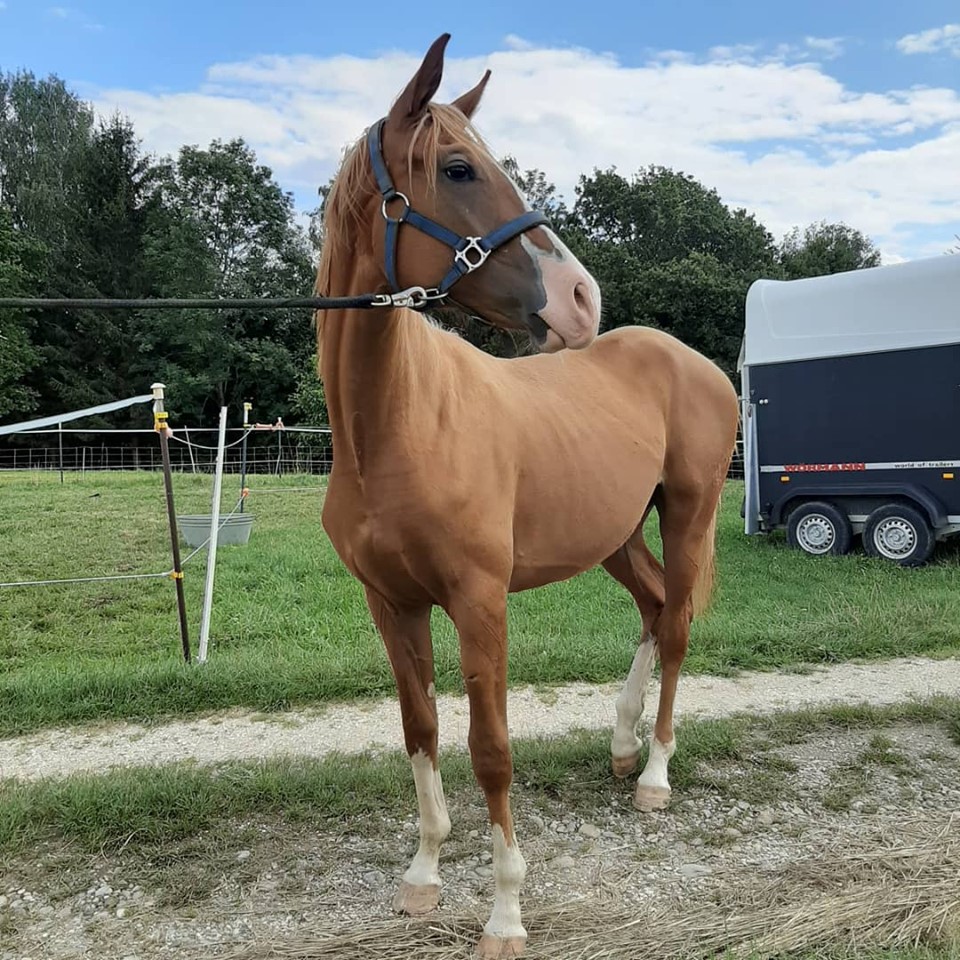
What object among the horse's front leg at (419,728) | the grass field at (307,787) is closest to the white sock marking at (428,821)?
the horse's front leg at (419,728)

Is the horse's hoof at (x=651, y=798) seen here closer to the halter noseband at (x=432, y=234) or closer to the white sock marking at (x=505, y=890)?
the white sock marking at (x=505, y=890)

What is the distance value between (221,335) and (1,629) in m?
27.0

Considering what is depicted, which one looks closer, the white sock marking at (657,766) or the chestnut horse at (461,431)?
the chestnut horse at (461,431)

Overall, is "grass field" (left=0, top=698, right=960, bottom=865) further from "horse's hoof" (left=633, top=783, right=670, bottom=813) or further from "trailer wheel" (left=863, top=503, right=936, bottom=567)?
"trailer wheel" (left=863, top=503, right=936, bottom=567)

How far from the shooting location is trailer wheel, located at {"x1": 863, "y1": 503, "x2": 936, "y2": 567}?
28.4 feet

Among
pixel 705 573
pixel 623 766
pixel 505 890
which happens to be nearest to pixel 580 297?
pixel 505 890

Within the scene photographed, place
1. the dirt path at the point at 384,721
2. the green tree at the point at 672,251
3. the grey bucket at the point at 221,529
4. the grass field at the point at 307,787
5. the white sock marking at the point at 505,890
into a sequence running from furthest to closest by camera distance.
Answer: the green tree at the point at 672,251 → the grey bucket at the point at 221,529 → the dirt path at the point at 384,721 → the grass field at the point at 307,787 → the white sock marking at the point at 505,890

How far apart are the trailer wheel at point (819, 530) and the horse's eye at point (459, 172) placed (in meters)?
8.69

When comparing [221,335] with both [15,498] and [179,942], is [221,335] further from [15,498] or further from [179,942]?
[179,942]

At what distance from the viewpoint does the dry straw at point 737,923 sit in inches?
86.1

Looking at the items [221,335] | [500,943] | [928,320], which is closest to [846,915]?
[500,943]

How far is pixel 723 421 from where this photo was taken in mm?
3514

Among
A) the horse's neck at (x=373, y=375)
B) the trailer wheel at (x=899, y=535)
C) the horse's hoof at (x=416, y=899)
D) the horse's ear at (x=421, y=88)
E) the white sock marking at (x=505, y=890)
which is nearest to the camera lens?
the horse's ear at (x=421, y=88)

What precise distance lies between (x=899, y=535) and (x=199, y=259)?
103 feet
